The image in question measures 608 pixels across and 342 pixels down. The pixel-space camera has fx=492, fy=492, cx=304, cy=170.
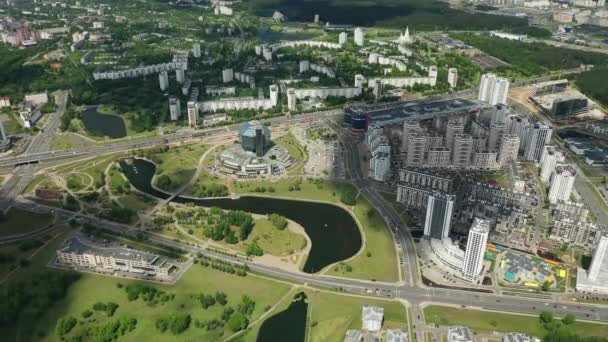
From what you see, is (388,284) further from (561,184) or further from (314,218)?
(561,184)

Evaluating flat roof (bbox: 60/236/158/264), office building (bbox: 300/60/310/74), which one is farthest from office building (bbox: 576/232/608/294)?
office building (bbox: 300/60/310/74)

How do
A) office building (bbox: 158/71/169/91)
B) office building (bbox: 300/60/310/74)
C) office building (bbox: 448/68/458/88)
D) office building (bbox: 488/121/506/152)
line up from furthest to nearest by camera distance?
office building (bbox: 300/60/310/74) < office building (bbox: 448/68/458/88) < office building (bbox: 158/71/169/91) < office building (bbox: 488/121/506/152)

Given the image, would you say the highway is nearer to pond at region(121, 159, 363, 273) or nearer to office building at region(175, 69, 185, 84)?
pond at region(121, 159, 363, 273)

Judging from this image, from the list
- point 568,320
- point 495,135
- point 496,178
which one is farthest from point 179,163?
point 568,320

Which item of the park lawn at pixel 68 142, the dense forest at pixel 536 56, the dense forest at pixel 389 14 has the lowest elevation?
the park lawn at pixel 68 142

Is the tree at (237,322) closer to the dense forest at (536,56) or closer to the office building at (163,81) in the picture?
the office building at (163,81)

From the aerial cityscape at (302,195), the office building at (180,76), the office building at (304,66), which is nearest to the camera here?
the aerial cityscape at (302,195)

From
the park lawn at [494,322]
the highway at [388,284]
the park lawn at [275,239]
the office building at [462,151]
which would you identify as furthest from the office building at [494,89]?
the park lawn at [494,322]

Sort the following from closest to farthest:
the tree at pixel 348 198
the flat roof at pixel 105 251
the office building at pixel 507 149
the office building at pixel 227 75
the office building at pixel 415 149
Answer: the flat roof at pixel 105 251
the tree at pixel 348 198
the office building at pixel 415 149
the office building at pixel 507 149
the office building at pixel 227 75
